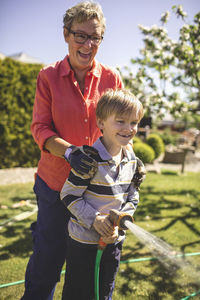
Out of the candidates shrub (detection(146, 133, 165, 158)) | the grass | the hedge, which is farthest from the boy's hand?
shrub (detection(146, 133, 165, 158))

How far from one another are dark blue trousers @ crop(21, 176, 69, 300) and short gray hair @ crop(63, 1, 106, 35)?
1293mm

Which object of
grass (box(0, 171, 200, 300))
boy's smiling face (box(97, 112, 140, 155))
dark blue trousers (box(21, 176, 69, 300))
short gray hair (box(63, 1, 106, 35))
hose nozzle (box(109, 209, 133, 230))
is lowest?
grass (box(0, 171, 200, 300))

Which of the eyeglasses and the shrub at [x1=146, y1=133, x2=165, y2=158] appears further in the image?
the shrub at [x1=146, y1=133, x2=165, y2=158]

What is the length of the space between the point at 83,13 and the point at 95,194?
1.28m

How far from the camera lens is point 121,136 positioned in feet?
5.33

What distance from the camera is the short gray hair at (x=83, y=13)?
176 cm

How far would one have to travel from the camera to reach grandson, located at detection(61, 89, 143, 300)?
5.16 ft

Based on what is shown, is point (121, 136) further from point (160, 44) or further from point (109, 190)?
point (160, 44)

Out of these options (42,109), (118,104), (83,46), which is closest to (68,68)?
(83,46)

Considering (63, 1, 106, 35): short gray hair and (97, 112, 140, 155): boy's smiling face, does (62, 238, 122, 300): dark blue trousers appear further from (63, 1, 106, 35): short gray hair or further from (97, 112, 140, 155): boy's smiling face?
(63, 1, 106, 35): short gray hair

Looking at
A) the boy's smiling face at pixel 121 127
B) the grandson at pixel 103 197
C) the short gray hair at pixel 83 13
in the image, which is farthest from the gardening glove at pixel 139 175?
the short gray hair at pixel 83 13

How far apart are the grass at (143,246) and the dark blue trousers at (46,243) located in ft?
2.78

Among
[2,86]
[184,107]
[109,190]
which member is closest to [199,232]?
[184,107]

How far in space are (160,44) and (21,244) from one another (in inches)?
215
